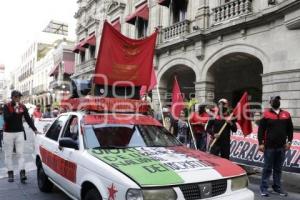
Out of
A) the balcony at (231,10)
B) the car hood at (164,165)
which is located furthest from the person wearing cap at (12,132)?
A: the balcony at (231,10)

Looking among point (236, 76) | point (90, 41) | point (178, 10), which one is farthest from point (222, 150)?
point (90, 41)

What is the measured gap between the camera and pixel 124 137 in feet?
18.3

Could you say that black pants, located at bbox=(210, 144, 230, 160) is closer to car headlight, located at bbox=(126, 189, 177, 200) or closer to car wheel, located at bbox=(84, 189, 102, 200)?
car wheel, located at bbox=(84, 189, 102, 200)

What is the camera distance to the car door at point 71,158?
530cm

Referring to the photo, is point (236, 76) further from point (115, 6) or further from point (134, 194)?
point (134, 194)

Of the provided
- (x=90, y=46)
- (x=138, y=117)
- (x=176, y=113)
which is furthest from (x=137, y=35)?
(x=138, y=117)

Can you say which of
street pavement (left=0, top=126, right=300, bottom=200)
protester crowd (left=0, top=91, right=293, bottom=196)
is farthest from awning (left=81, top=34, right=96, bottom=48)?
protester crowd (left=0, top=91, right=293, bottom=196)

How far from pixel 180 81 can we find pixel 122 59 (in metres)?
14.2

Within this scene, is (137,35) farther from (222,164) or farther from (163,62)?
(222,164)

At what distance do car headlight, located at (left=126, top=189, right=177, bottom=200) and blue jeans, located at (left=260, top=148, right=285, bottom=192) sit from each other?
3.58m

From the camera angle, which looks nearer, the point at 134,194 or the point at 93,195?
the point at 134,194

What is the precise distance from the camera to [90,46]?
101ft

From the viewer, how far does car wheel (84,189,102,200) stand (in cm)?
454

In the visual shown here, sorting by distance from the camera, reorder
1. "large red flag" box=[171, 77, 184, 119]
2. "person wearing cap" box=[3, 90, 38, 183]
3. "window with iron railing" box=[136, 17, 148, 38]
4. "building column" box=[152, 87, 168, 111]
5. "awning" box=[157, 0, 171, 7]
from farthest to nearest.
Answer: "window with iron railing" box=[136, 17, 148, 38] → "building column" box=[152, 87, 168, 111] → "awning" box=[157, 0, 171, 7] → "large red flag" box=[171, 77, 184, 119] → "person wearing cap" box=[3, 90, 38, 183]
